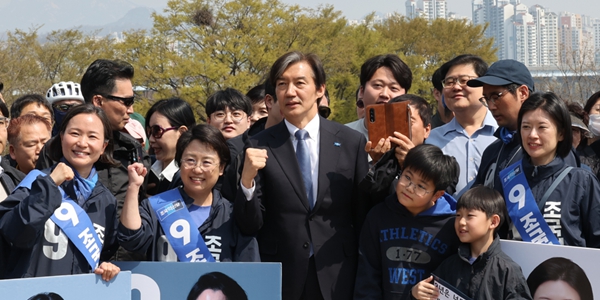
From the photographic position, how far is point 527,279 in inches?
154

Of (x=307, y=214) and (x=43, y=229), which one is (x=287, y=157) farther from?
(x=43, y=229)

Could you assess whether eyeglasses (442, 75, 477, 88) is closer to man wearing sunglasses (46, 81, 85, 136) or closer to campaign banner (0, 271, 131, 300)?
campaign banner (0, 271, 131, 300)

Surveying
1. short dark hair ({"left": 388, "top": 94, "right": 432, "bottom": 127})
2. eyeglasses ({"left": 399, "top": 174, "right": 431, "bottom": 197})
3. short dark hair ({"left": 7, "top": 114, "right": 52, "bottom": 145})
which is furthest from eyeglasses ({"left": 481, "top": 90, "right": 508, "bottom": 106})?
short dark hair ({"left": 7, "top": 114, "right": 52, "bottom": 145})

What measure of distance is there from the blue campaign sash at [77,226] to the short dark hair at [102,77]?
1570mm

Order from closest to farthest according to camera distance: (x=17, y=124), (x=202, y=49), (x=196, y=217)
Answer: (x=196, y=217) → (x=17, y=124) → (x=202, y=49)

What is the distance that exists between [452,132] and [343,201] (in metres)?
1.61

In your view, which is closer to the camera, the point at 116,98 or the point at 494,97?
the point at 494,97

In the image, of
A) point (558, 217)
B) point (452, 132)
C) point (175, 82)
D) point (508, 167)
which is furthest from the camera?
point (175, 82)

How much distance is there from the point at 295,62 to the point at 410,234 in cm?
131

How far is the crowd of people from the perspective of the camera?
3.81m

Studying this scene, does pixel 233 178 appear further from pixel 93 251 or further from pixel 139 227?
pixel 93 251

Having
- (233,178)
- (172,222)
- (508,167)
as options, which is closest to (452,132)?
(508,167)

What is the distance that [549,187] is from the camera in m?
3.92

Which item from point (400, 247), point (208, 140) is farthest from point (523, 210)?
point (208, 140)
